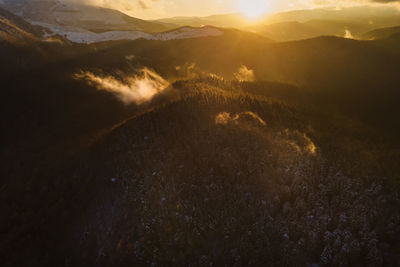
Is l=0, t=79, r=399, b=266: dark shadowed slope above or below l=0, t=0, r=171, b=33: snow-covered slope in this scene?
below

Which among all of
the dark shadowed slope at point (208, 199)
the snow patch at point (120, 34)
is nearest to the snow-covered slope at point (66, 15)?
the snow patch at point (120, 34)

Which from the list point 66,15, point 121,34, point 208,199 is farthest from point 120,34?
point 208,199

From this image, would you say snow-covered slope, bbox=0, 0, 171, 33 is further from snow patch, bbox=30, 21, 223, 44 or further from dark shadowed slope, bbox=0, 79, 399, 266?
dark shadowed slope, bbox=0, 79, 399, 266

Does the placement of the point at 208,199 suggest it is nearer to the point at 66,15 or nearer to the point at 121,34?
Result: the point at 121,34

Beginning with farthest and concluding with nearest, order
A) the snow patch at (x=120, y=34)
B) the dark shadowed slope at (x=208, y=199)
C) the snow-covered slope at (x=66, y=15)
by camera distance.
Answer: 1. the snow-covered slope at (x=66, y=15)
2. the snow patch at (x=120, y=34)
3. the dark shadowed slope at (x=208, y=199)

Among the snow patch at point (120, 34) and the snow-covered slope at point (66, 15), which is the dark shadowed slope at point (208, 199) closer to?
the snow patch at point (120, 34)

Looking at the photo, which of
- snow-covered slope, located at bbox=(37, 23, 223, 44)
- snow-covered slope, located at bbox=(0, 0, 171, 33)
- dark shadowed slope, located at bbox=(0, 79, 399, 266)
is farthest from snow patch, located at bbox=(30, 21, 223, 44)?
dark shadowed slope, located at bbox=(0, 79, 399, 266)

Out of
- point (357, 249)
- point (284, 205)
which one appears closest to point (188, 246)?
point (284, 205)

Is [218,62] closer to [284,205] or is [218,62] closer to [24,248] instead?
[284,205]

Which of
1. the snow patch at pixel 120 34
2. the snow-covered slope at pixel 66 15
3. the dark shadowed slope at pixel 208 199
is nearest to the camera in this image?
the dark shadowed slope at pixel 208 199

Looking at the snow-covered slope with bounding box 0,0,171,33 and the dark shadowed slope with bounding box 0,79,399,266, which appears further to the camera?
the snow-covered slope with bounding box 0,0,171,33

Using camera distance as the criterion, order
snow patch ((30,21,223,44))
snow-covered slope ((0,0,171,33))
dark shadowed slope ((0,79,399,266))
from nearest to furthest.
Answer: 1. dark shadowed slope ((0,79,399,266))
2. snow patch ((30,21,223,44))
3. snow-covered slope ((0,0,171,33))
